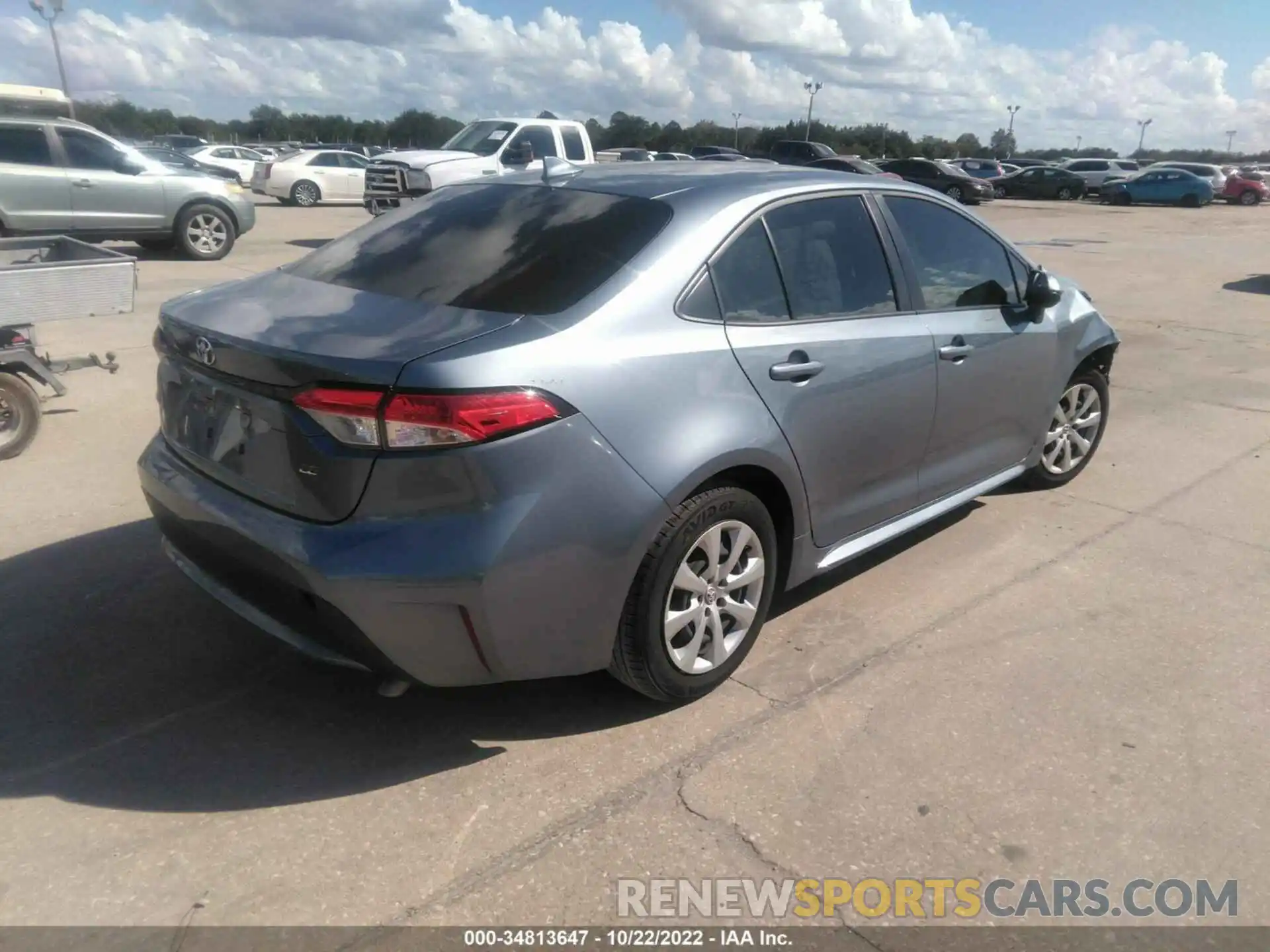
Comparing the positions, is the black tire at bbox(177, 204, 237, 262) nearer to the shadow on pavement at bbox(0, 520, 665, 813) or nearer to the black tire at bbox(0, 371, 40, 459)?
the black tire at bbox(0, 371, 40, 459)

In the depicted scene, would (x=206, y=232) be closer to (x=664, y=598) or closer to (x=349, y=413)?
(x=349, y=413)

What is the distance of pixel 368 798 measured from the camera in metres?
2.85

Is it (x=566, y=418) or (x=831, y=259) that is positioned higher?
(x=831, y=259)

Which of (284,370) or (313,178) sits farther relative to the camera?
(313,178)

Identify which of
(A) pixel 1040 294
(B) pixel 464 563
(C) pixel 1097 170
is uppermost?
(C) pixel 1097 170

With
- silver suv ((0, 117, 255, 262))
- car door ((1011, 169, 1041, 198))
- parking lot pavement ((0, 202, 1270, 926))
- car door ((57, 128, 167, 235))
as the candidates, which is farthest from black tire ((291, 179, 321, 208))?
car door ((1011, 169, 1041, 198))

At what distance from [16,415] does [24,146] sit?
824 cm

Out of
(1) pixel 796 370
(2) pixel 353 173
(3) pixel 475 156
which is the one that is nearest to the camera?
(1) pixel 796 370

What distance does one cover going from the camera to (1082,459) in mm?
5590

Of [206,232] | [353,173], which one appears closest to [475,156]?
[206,232]

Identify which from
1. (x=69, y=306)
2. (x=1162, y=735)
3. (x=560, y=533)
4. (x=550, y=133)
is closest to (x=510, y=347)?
(x=560, y=533)

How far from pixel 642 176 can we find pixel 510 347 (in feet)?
4.31

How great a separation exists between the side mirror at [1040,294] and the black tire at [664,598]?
6.67 ft

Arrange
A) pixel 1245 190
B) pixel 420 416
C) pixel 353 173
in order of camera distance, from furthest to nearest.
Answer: pixel 1245 190
pixel 353 173
pixel 420 416
